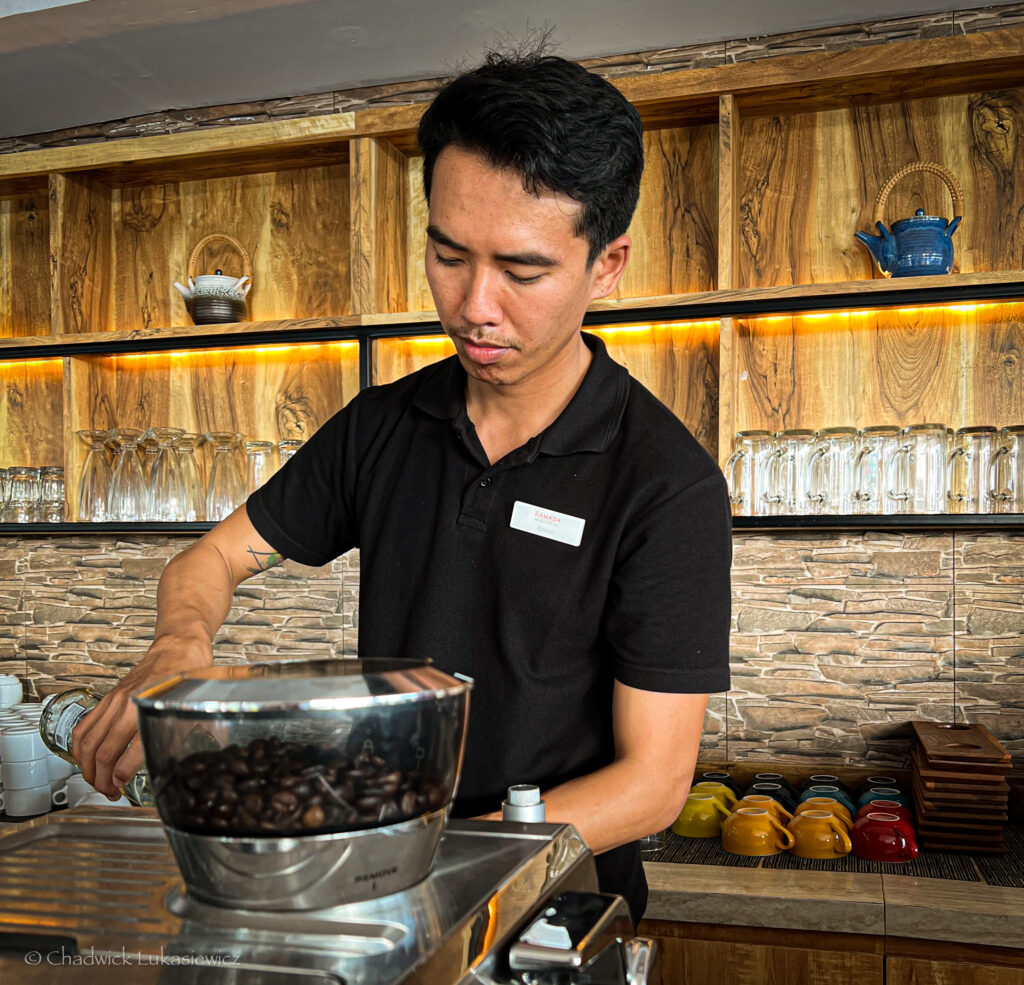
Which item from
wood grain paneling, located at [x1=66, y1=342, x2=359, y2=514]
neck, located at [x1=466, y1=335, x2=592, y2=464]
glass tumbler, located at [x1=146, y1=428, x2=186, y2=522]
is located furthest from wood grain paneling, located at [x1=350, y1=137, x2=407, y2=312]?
neck, located at [x1=466, y1=335, x2=592, y2=464]

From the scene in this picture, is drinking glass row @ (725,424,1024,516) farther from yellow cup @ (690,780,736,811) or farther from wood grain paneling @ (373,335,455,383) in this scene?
wood grain paneling @ (373,335,455,383)

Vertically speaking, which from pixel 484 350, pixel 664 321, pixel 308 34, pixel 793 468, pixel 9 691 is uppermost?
pixel 308 34

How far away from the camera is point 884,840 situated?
2.11 meters

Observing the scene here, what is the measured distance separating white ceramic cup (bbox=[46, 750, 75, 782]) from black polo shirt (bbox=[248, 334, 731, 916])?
1.40 meters

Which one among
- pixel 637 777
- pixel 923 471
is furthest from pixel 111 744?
pixel 923 471

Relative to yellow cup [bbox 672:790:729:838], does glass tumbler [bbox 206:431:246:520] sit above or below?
above

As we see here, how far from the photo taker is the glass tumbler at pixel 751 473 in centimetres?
249

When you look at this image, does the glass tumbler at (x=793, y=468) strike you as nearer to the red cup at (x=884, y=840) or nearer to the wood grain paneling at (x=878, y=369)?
the wood grain paneling at (x=878, y=369)

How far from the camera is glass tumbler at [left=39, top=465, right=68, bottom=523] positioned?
3086 millimetres

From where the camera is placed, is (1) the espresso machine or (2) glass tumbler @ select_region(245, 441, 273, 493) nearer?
(1) the espresso machine

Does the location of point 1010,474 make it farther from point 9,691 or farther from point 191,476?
point 9,691

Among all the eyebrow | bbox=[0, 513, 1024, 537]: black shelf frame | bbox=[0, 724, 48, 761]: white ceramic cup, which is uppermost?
the eyebrow

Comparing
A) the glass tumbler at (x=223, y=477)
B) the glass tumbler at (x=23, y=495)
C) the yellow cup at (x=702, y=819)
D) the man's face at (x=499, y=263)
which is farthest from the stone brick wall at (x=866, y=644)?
the man's face at (x=499, y=263)

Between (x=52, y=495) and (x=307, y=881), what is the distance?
2818 millimetres
